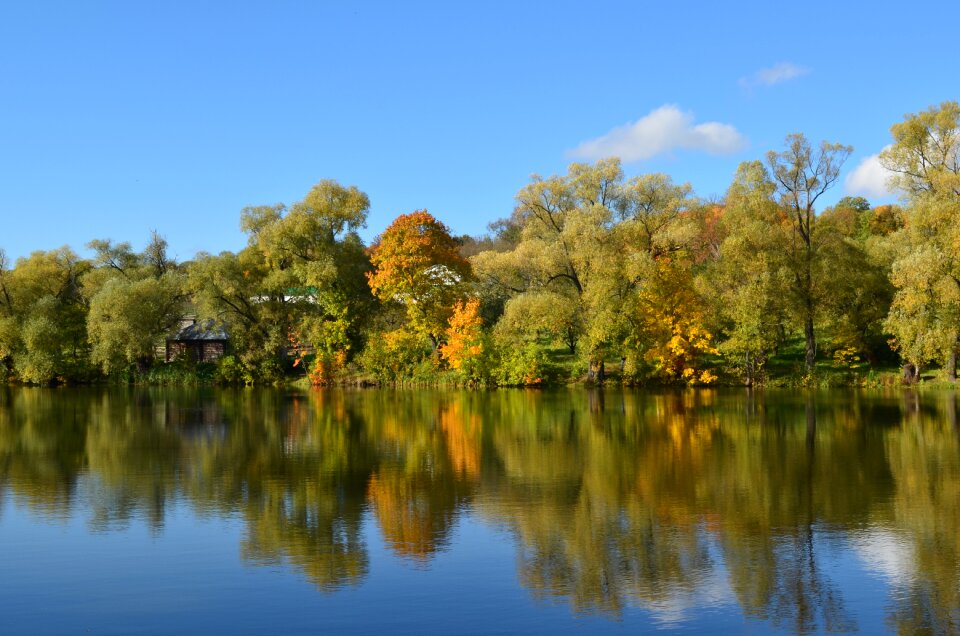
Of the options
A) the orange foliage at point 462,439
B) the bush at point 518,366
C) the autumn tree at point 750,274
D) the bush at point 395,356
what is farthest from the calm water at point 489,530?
the bush at point 395,356

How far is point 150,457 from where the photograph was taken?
70.7 ft

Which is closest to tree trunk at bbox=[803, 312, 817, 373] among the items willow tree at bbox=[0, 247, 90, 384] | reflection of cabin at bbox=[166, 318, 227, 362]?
reflection of cabin at bbox=[166, 318, 227, 362]

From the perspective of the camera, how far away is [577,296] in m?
48.6

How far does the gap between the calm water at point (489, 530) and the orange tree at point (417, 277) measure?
25.4m

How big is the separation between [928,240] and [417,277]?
27.2 m

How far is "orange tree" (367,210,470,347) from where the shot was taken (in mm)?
51219

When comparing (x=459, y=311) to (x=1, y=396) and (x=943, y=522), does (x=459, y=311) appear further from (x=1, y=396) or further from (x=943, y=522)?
(x=943, y=522)

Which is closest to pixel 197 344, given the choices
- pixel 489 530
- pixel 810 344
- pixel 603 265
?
pixel 603 265

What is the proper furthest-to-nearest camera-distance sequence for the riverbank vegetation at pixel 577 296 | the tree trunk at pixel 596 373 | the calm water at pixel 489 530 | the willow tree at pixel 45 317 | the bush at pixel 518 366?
the willow tree at pixel 45 317 → the tree trunk at pixel 596 373 → the bush at pixel 518 366 → the riverbank vegetation at pixel 577 296 → the calm water at pixel 489 530

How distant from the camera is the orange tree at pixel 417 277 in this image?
168 ft

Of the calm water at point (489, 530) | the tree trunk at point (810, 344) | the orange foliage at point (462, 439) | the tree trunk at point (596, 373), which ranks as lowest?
the calm water at point (489, 530)

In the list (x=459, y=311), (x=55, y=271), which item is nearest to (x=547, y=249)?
(x=459, y=311)

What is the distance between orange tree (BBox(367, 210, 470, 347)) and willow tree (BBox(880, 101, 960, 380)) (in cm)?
2425

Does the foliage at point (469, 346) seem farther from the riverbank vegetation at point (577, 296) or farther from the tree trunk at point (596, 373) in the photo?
the tree trunk at point (596, 373)
